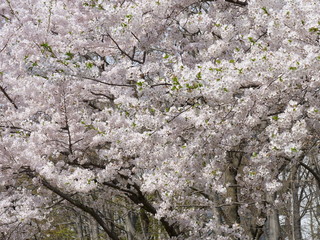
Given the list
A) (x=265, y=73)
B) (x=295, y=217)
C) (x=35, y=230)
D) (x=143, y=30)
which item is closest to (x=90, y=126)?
(x=143, y=30)

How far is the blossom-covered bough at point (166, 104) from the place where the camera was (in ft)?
14.4

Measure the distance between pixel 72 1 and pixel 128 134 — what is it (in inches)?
153

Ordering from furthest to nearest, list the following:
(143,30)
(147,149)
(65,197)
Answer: (143,30) < (65,197) < (147,149)

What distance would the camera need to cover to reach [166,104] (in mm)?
A: 6605

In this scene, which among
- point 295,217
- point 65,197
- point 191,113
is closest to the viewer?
point 191,113

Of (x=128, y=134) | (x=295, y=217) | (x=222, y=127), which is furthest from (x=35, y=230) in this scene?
(x=295, y=217)

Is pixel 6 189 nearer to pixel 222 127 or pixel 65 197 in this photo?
pixel 65 197

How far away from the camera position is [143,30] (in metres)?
6.47

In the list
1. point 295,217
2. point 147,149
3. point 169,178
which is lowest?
point 169,178

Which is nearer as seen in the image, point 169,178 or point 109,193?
point 169,178

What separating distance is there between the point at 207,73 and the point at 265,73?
1.94 ft

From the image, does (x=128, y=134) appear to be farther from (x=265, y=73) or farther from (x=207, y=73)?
(x=265, y=73)

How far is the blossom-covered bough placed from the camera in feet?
14.4

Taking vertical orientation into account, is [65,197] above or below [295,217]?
below
